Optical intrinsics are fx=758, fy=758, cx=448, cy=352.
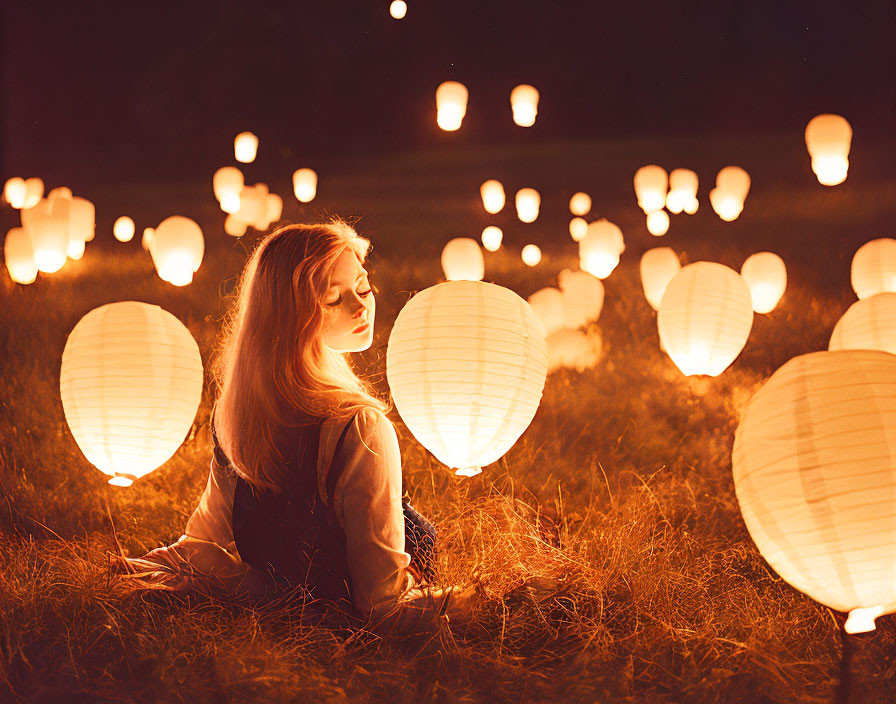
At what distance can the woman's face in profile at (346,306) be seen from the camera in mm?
2135

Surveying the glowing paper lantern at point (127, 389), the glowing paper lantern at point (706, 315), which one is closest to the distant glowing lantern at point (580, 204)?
the glowing paper lantern at point (706, 315)

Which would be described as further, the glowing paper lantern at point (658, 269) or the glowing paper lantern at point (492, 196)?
the glowing paper lantern at point (492, 196)

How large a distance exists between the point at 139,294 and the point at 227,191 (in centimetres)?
95

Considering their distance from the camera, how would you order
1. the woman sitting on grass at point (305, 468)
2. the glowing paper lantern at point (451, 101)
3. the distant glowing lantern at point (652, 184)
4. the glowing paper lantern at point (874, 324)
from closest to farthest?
the woman sitting on grass at point (305, 468) < the glowing paper lantern at point (874, 324) < the glowing paper lantern at point (451, 101) < the distant glowing lantern at point (652, 184)

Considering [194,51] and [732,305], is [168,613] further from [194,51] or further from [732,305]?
[194,51]

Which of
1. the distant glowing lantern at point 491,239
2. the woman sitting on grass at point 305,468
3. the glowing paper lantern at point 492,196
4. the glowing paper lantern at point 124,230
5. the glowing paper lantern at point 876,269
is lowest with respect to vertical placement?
the woman sitting on grass at point 305,468

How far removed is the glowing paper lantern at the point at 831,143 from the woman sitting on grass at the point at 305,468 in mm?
3148

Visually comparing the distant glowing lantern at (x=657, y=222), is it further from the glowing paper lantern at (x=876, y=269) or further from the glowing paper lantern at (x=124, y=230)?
the glowing paper lantern at (x=124, y=230)

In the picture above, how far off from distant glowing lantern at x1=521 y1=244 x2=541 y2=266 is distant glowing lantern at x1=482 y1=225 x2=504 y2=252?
0.33m

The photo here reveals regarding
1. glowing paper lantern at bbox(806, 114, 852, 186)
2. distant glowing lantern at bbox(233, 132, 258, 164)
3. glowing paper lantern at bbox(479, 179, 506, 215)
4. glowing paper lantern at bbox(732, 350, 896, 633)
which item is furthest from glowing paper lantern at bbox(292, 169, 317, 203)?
glowing paper lantern at bbox(732, 350, 896, 633)

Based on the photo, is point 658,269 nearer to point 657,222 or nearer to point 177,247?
point 657,222

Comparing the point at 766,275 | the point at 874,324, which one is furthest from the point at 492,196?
the point at 874,324

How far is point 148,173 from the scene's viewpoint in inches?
266

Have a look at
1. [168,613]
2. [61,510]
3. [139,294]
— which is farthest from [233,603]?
[139,294]
